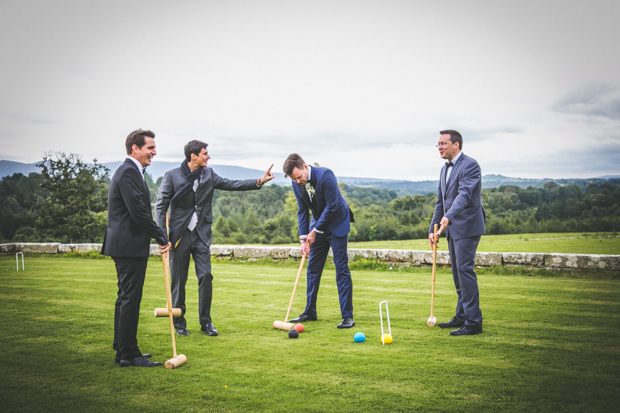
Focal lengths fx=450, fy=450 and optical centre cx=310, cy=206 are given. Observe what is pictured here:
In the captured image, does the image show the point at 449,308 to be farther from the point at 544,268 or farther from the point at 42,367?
the point at 42,367

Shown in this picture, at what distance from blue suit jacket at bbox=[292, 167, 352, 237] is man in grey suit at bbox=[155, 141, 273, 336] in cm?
124

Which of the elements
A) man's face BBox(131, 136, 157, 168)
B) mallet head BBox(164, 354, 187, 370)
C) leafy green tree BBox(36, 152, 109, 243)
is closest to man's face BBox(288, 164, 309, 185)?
man's face BBox(131, 136, 157, 168)

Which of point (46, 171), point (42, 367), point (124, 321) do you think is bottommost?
point (42, 367)

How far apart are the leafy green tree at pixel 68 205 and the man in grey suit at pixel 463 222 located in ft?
52.2

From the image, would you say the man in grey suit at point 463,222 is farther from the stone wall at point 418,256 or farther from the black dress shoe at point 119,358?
the stone wall at point 418,256

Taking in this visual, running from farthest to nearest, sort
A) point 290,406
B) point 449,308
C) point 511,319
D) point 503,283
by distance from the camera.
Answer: point 503,283
point 449,308
point 511,319
point 290,406

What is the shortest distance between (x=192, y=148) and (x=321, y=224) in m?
1.81

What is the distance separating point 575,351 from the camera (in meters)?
4.32

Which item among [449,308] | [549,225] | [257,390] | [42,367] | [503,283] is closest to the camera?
[257,390]

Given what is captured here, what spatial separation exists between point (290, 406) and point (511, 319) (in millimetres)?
3611

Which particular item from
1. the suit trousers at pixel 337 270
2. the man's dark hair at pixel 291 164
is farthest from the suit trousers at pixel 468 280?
the man's dark hair at pixel 291 164

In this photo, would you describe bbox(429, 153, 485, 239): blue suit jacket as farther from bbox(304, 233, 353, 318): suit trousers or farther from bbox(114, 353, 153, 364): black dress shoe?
bbox(114, 353, 153, 364): black dress shoe

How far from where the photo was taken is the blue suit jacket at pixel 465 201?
5.12 m

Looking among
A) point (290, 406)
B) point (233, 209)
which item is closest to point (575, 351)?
point (290, 406)
